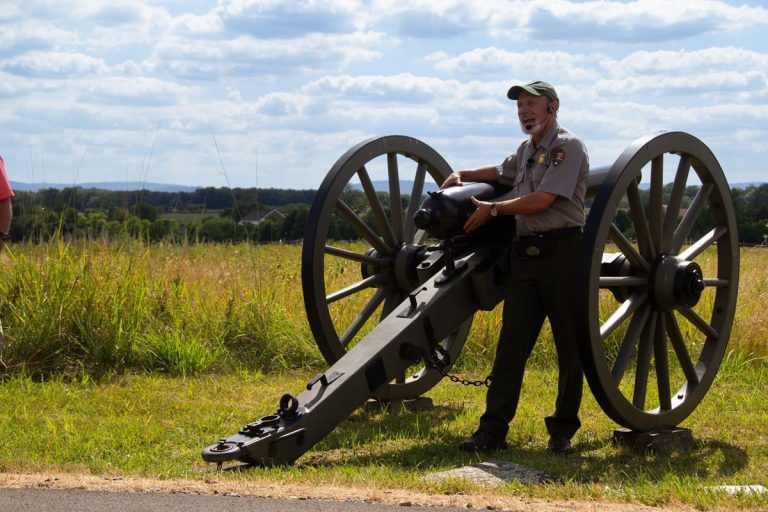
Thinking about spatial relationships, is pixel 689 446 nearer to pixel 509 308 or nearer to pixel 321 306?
pixel 509 308

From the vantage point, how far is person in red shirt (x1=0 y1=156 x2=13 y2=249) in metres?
6.42

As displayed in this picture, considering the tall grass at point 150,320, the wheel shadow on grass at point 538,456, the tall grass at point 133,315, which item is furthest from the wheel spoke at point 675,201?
the tall grass at point 133,315

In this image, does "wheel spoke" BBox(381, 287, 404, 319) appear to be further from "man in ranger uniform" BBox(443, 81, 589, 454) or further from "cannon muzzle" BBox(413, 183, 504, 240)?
"man in ranger uniform" BBox(443, 81, 589, 454)

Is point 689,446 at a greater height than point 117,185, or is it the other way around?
point 117,185

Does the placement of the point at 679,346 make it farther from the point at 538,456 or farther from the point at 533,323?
the point at 538,456

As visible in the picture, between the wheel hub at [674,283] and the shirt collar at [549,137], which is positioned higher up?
the shirt collar at [549,137]

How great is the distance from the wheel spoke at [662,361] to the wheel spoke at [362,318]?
191 cm

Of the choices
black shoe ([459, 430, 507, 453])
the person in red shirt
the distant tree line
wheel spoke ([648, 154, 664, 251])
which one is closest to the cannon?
wheel spoke ([648, 154, 664, 251])

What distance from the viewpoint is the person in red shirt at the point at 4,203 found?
21.1ft

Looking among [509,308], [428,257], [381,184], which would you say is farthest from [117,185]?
[509,308]

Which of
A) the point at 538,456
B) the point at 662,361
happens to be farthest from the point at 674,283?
the point at 538,456

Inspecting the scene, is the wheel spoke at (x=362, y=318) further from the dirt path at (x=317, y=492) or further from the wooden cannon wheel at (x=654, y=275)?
the dirt path at (x=317, y=492)

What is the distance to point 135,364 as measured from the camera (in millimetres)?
9352

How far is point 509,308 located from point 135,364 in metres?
3.89
